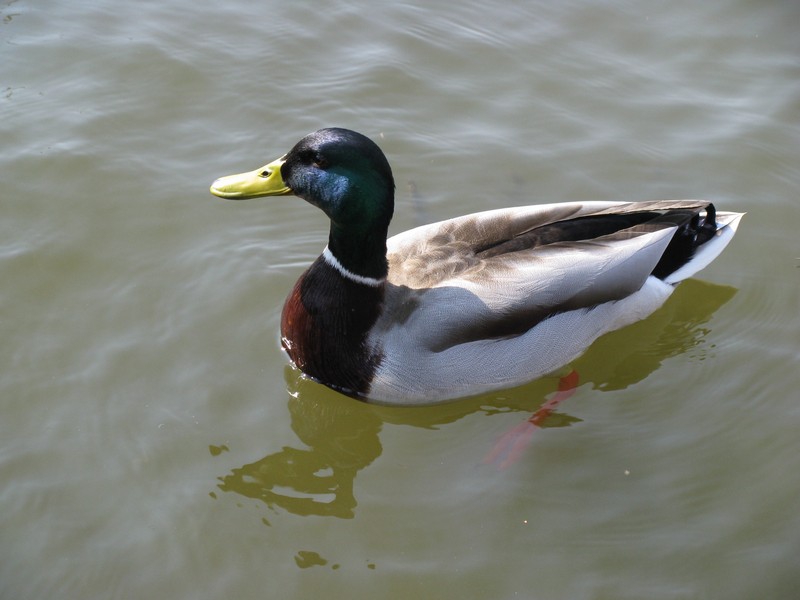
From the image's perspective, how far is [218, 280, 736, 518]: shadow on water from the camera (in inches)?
201

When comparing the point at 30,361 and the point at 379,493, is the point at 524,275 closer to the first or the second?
the point at 379,493

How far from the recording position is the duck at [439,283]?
5145mm

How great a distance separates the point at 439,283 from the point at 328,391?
916mm

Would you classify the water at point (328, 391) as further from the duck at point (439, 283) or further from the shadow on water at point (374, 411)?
the duck at point (439, 283)

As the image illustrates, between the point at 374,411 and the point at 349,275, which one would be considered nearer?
the point at 349,275

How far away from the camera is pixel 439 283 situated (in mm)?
5414

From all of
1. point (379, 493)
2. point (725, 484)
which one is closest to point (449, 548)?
point (379, 493)

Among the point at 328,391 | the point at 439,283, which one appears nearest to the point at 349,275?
Answer: the point at 439,283

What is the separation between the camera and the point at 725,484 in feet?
17.1

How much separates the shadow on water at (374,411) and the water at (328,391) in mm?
19

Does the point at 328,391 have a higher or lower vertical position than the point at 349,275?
lower

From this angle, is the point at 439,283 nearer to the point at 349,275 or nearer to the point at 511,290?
the point at 511,290

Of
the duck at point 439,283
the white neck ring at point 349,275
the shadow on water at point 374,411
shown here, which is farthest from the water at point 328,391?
the white neck ring at point 349,275

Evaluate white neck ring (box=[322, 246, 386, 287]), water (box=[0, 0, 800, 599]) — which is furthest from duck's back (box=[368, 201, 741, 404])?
water (box=[0, 0, 800, 599])
